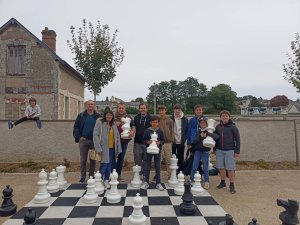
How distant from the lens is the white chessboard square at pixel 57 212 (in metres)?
3.19

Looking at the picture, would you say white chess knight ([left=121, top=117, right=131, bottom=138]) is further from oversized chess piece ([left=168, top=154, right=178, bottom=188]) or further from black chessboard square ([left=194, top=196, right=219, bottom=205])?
black chessboard square ([left=194, top=196, right=219, bottom=205])

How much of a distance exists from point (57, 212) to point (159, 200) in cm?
146

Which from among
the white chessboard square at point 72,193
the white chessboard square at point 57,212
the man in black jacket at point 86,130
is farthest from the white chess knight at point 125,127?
the white chessboard square at point 57,212

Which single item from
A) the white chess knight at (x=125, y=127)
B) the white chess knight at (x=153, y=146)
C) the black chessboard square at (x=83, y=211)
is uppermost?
the white chess knight at (x=125, y=127)

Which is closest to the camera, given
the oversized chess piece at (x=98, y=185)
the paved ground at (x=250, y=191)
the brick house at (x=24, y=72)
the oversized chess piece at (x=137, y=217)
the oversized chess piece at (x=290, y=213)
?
the oversized chess piece at (x=290, y=213)

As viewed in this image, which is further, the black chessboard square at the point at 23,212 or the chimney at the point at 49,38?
the chimney at the point at 49,38

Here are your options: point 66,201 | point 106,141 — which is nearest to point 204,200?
point 106,141

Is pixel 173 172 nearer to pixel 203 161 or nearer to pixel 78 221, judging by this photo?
pixel 203 161

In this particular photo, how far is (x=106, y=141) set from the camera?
4414 mm

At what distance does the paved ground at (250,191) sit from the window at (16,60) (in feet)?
21.8

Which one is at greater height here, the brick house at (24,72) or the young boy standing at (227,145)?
the brick house at (24,72)

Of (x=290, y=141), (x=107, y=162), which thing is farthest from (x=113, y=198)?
(x=290, y=141)

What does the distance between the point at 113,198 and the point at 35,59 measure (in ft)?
29.9

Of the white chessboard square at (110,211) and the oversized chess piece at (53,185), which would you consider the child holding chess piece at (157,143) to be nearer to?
the white chessboard square at (110,211)
